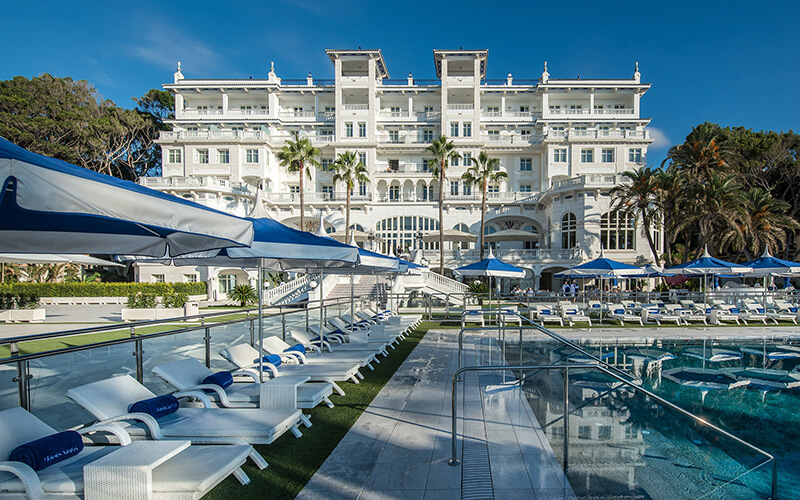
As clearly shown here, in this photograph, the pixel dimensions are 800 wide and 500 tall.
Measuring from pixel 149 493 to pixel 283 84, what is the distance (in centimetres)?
4700

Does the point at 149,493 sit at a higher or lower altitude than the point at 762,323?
higher

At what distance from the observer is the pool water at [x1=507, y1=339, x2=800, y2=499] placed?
4277mm

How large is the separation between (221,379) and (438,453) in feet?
10.1

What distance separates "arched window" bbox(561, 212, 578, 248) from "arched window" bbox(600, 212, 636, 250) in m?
1.87

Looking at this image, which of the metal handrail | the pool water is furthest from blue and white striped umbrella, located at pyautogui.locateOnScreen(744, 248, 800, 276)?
the metal handrail

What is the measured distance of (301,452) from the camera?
15.3 feet

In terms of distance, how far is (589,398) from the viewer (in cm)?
659

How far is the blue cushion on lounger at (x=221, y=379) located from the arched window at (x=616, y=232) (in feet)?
109

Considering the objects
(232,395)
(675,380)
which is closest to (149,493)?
(232,395)

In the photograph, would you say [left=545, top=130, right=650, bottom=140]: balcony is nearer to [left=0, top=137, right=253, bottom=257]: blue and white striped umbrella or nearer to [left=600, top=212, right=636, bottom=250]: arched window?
[left=600, top=212, right=636, bottom=250]: arched window

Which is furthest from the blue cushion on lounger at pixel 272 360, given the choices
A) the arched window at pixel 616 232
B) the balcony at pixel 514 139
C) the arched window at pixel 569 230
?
the balcony at pixel 514 139

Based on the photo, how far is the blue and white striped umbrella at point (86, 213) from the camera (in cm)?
215

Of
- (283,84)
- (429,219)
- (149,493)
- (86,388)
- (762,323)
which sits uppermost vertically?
(283,84)

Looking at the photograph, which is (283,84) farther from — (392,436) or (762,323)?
(392,436)
